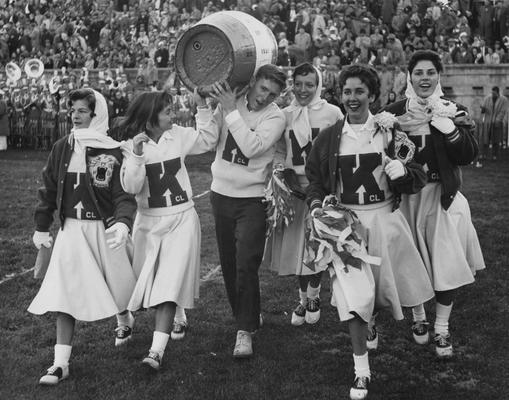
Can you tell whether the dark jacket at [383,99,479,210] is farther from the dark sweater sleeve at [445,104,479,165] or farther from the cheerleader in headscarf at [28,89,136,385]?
the cheerleader in headscarf at [28,89,136,385]

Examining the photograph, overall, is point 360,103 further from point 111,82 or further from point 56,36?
point 56,36

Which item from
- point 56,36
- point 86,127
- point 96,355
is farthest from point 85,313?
point 56,36

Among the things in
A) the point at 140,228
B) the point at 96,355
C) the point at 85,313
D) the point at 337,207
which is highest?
the point at 337,207

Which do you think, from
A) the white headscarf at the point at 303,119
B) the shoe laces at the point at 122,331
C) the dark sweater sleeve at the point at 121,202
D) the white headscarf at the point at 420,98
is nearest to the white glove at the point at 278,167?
the white headscarf at the point at 303,119

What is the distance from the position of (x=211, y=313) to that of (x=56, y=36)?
24422mm

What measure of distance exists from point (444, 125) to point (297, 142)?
121 cm

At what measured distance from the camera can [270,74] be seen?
509cm

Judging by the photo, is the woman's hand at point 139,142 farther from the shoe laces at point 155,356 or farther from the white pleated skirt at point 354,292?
the white pleated skirt at point 354,292

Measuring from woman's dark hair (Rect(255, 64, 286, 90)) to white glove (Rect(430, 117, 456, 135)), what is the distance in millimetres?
1124

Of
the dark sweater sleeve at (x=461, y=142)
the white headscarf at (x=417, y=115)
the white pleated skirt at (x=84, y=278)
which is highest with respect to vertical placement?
the white headscarf at (x=417, y=115)

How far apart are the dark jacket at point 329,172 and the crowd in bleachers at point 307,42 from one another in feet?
41.1

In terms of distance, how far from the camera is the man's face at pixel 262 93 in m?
5.14

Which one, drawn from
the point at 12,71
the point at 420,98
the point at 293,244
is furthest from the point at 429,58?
the point at 12,71

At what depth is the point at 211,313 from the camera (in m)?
6.11
